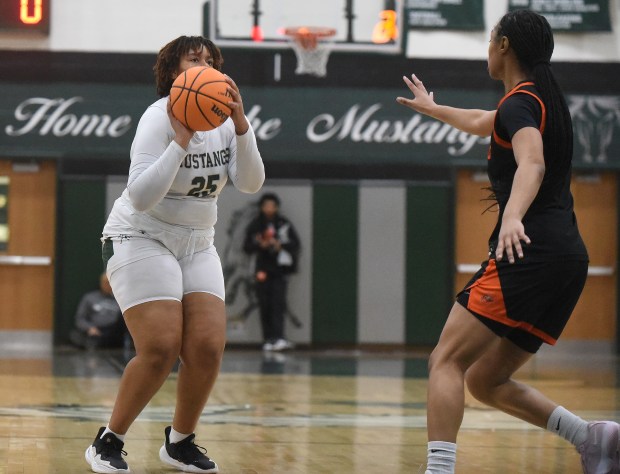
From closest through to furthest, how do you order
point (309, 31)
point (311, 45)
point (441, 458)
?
point (441, 458), point (309, 31), point (311, 45)

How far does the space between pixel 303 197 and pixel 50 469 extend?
10.2m

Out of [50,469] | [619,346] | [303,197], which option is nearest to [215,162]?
[50,469]

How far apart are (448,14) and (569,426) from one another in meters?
11.3

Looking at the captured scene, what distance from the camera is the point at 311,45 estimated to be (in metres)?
14.4

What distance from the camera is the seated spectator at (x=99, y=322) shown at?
14688 mm

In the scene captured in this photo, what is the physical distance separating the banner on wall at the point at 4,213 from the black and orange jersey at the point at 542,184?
11617 mm

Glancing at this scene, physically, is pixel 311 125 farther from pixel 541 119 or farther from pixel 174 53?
pixel 541 119

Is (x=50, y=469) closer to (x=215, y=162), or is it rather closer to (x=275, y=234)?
(x=215, y=162)

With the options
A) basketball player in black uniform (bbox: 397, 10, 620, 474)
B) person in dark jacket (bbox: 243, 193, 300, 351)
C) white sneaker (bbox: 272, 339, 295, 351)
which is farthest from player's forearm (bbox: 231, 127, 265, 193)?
white sneaker (bbox: 272, 339, 295, 351)

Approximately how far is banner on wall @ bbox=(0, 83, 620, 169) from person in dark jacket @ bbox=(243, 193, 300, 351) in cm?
88

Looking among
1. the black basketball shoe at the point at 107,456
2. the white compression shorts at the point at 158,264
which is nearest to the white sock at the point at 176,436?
the black basketball shoe at the point at 107,456

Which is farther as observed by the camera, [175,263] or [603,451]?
[175,263]

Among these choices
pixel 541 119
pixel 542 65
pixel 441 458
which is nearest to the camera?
pixel 441 458

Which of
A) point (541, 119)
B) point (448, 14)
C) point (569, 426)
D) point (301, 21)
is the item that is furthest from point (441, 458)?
point (448, 14)
